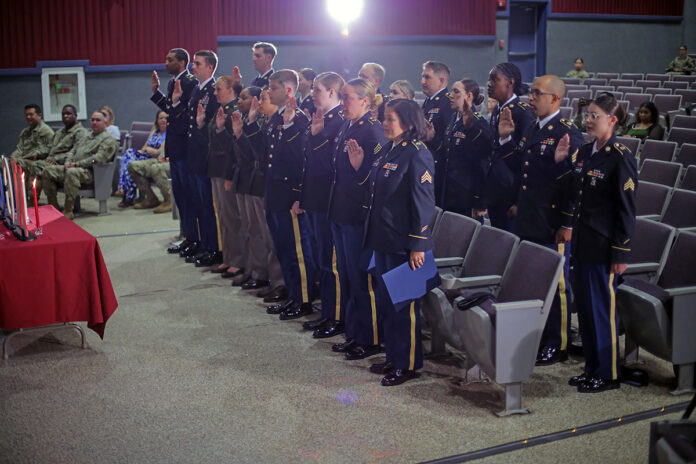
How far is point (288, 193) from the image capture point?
16.5 ft

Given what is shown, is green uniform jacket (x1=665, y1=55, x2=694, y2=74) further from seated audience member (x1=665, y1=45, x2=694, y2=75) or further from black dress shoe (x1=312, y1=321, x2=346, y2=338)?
black dress shoe (x1=312, y1=321, x2=346, y2=338)

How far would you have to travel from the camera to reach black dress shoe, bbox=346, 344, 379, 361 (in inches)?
168

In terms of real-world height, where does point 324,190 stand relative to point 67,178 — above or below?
above

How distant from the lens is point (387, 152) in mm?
3846

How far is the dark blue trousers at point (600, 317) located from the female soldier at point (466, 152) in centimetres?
121

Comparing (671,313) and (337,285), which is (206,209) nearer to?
(337,285)

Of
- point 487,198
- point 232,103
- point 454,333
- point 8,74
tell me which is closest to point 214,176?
point 232,103

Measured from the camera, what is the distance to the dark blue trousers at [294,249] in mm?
5090

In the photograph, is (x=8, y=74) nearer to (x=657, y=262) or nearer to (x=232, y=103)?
(x=232, y=103)

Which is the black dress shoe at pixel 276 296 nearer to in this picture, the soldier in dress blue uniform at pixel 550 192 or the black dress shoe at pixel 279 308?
the black dress shoe at pixel 279 308

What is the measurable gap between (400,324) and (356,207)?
0.72m

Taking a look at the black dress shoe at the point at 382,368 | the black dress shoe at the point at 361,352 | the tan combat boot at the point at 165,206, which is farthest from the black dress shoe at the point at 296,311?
the tan combat boot at the point at 165,206

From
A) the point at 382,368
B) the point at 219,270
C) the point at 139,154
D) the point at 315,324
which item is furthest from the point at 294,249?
the point at 139,154

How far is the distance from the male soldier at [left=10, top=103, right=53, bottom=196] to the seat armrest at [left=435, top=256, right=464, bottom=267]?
6359mm
